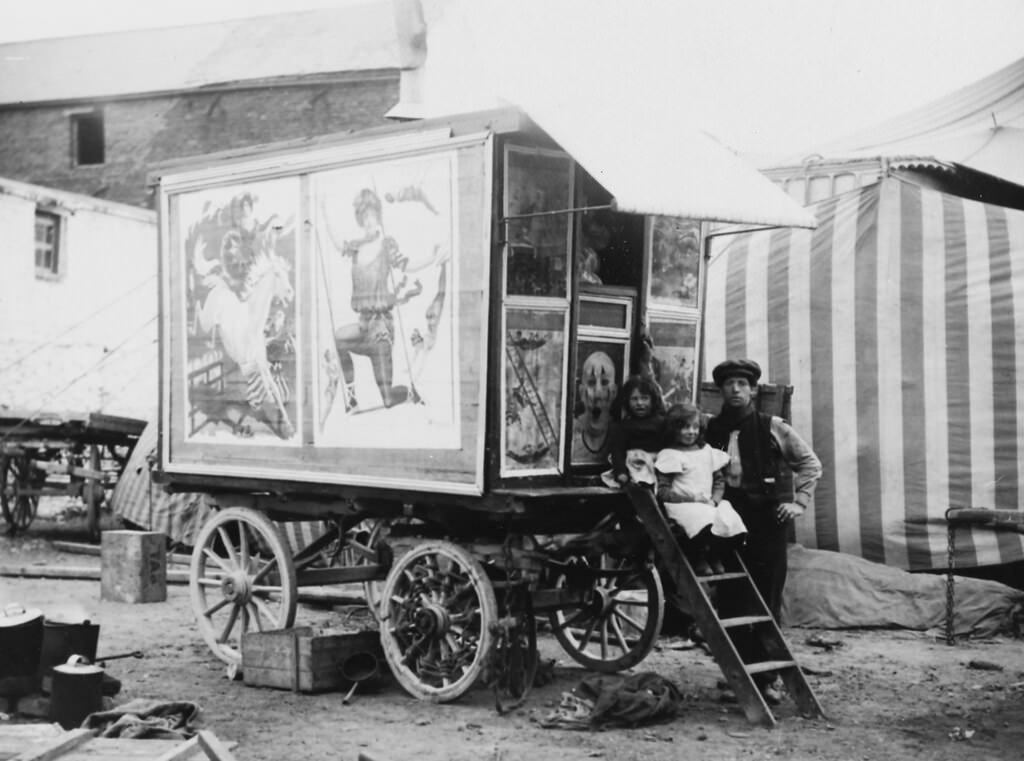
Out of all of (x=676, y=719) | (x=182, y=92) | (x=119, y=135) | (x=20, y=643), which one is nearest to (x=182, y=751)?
(x=20, y=643)

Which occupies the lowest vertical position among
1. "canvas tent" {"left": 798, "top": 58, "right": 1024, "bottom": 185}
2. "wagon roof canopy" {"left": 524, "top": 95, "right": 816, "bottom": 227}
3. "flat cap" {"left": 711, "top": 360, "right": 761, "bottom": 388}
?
"flat cap" {"left": 711, "top": 360, "right": 761, "bottom": 388}

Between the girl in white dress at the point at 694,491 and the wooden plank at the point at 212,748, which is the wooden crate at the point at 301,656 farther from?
the girl in white dress at the point at 694,491

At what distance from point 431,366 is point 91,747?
2.66 m

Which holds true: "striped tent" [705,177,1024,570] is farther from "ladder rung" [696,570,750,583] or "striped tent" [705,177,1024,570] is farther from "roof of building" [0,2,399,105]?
"roof of building" [0,2,399,105]

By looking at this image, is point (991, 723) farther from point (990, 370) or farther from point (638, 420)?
point (990, 370)

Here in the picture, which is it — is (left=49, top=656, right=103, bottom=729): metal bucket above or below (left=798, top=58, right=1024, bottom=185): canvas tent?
below

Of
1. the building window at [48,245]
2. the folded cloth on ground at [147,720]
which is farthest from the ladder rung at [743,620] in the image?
the building window at [48,245]

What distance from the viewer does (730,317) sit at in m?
11.6

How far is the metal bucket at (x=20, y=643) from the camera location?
6.75 metres

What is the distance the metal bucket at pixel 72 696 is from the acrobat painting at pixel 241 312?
2068mm

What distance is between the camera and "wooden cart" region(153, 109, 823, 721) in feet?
23.7

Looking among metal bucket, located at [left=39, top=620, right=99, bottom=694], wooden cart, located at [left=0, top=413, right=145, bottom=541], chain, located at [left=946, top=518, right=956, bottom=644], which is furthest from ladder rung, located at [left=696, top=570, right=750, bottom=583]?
wooden cart, located at [left=0, top=413, right=145, bottom=541]

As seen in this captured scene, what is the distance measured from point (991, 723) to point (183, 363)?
17.6 feet

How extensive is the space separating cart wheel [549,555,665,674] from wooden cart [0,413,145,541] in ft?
25.9
